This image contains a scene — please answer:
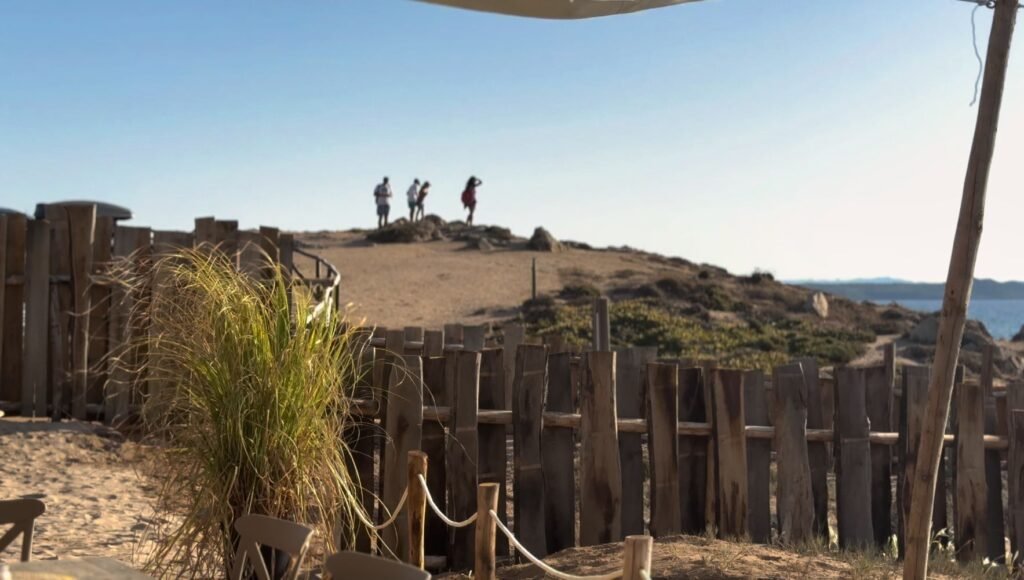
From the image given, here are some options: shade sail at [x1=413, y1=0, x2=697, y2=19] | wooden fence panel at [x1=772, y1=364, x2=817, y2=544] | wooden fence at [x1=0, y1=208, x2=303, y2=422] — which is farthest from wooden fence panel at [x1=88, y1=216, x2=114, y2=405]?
shade sail at [x1=413, y1=0, x2=697, y2=19]

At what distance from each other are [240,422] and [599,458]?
7.15 feet

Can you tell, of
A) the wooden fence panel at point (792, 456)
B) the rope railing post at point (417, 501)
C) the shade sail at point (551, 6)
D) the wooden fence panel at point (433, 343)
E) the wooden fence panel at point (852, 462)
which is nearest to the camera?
the shade sail at point (551, 6)

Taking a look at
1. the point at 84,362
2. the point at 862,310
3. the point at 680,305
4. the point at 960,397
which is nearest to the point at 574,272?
the point at 680,305

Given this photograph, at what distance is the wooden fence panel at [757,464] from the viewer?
536 cm

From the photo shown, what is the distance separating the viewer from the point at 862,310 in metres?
30.4

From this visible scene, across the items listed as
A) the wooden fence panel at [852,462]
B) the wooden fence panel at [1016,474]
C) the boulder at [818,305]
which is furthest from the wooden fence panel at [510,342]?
the boulder at [818,305]

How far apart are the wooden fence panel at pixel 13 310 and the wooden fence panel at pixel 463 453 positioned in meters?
5.36

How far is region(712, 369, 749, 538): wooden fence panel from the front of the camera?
528 centimetres

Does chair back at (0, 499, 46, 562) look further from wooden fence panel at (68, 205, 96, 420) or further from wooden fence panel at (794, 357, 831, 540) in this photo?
wooden fence panel at (68, 205, 96, 420)

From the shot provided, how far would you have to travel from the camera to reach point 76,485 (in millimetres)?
7215

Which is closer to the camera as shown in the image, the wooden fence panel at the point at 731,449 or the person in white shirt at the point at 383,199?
the wooden fence panel at the point at 731,449

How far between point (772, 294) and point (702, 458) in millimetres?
26694

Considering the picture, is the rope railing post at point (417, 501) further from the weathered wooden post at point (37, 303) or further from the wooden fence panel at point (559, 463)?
the weathered wooden post at point (37, 303)

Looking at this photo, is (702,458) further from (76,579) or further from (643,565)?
(76,579)
